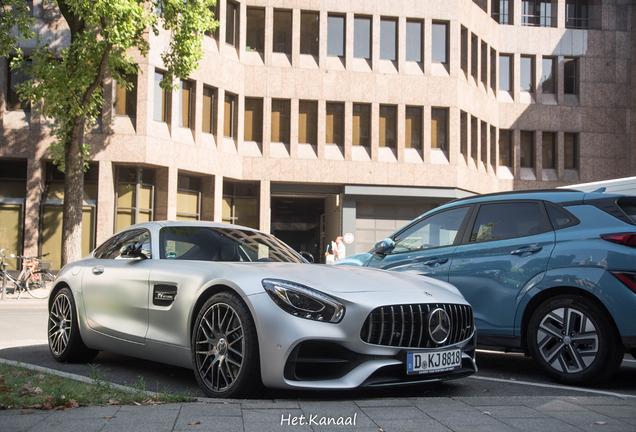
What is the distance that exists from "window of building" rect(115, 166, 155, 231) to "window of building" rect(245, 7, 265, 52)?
7628 mm

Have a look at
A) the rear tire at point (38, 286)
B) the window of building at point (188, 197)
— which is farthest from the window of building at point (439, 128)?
the rear tire at point (38, 286)

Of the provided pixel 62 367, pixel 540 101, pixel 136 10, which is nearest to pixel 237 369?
pixel 62 367

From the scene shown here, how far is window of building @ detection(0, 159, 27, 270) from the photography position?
912 inches

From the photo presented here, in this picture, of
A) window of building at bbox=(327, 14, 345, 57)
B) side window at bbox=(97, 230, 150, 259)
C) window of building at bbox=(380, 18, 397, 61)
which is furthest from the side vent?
window of building at bbox=(380, 18, 397, 61)

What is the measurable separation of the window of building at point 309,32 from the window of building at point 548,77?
42.1 ft

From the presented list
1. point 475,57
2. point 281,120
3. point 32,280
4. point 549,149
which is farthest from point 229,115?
point 549,149

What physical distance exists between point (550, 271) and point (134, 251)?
Answer: 3677 millimetres

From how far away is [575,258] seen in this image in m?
5.51

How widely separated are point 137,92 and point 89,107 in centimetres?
681

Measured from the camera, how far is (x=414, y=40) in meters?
28.9

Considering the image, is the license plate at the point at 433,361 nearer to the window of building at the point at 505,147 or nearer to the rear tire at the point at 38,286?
the rear tire at the point at 38,286

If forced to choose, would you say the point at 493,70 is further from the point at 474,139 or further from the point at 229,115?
the point at 229,115

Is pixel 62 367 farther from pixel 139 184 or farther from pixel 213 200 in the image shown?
pixel 213 200

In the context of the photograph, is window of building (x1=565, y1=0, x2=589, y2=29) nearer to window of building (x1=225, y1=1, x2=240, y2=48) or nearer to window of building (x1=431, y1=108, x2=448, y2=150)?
window of building (x1=431, y1=108, x2=448, y2=150)
